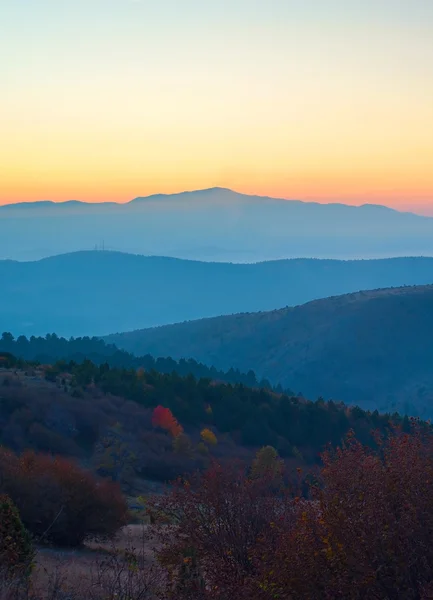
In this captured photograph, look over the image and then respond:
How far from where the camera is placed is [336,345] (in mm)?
127438

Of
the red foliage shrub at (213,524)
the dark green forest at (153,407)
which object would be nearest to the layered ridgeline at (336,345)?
the dark green forest at (153,407)

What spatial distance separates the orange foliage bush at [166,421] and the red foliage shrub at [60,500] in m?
24.8

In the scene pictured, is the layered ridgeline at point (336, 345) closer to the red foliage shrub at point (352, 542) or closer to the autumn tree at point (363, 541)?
the red foliage shrub at point (352, 542)

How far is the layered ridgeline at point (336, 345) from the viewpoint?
117 meters

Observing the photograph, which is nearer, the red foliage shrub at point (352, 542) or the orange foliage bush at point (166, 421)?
the red foliage shrub at point (352, 542)

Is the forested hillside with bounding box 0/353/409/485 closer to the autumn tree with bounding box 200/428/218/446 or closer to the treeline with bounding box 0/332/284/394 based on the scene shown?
the autumn tree with bounding box 200/428/218/446

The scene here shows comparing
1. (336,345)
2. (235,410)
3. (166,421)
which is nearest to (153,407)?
(166,421)

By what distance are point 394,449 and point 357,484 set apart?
0.84 m

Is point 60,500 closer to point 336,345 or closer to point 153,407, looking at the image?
point 153,407

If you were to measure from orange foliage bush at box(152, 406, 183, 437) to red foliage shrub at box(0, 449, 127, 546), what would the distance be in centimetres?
2476

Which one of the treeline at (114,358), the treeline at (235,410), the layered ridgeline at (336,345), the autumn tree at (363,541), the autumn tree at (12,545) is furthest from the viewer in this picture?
the layered ridgeline at (336,345)

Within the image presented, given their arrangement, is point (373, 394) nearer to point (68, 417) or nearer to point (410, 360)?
point (410, 360)

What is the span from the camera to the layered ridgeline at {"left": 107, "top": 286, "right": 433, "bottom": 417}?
117062 millimetres

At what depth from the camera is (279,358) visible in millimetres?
128500
